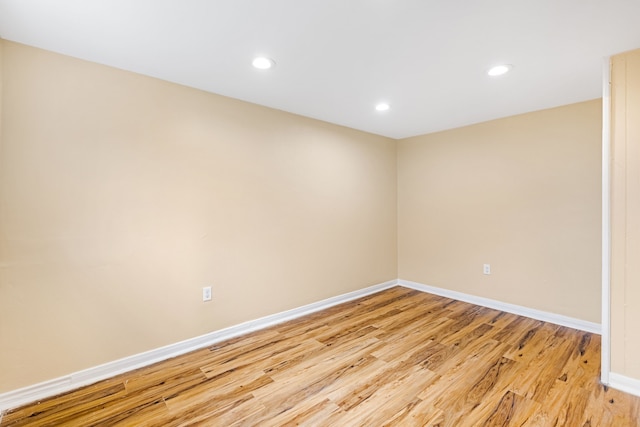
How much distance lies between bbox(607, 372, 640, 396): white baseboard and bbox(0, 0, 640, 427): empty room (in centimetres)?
2

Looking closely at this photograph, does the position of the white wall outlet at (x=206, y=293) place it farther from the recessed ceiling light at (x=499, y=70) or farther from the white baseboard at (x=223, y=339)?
the recessed ceiling light at (x=499, y=70)

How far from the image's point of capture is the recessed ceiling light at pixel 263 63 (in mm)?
1979

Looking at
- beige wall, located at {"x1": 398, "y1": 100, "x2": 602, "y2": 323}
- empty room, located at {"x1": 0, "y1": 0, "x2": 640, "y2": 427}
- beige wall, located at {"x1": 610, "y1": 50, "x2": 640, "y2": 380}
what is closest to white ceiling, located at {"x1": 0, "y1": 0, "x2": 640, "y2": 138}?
empty room, located at {"x1": 0, "y1": 0, "x2": 640, "y2": 427}

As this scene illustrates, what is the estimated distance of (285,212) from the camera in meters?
3.05

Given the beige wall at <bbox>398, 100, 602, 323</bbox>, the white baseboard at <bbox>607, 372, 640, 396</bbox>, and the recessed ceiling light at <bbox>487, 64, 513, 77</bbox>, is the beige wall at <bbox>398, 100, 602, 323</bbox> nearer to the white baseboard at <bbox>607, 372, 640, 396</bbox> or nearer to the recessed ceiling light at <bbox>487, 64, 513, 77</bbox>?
the white baseboard at <bbox>607, 372, 640, 396</bbox>

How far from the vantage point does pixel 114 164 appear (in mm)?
2074

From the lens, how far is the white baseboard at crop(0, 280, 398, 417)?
Answer: 177 cm

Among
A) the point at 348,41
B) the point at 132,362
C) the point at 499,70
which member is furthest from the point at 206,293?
the point at 499,70

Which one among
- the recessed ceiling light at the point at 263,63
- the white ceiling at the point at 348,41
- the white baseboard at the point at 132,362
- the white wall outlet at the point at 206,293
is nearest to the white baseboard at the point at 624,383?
the white ceiling at the point at 348,41

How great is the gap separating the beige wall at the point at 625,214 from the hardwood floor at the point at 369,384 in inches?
12.5

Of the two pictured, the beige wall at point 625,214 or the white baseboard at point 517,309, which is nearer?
the beige wall at point 625,214

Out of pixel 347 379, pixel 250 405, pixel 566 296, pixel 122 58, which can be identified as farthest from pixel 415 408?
pixel 122 58

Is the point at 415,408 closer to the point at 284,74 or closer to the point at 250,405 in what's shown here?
the point at 250,405

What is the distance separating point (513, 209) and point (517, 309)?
3.61ft
